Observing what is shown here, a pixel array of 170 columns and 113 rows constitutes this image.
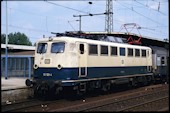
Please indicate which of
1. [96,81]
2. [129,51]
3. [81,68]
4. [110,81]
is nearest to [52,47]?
[81,68]

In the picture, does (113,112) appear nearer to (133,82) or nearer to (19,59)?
(133,82)

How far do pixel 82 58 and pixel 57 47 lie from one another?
4.33 ft

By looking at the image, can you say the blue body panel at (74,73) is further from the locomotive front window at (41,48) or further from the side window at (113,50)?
the locomotive front window at (41,48)

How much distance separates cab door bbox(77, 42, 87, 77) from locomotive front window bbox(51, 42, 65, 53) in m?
0.79

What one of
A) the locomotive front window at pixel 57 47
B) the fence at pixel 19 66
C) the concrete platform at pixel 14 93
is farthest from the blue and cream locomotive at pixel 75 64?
the fence at pixel 19 66

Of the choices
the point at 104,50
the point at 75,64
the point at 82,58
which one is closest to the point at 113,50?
the point at 104,50

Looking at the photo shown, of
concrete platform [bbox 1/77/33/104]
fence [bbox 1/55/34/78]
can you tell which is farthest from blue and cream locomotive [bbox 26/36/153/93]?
fence [bbox 1/55/34/78]

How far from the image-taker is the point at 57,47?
16188 mm

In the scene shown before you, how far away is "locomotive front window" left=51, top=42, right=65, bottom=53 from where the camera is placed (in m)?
16.0

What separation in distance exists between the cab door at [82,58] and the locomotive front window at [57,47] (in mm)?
792

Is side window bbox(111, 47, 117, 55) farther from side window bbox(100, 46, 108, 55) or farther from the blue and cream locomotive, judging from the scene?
side window bbox(100, 46, 108, 55)

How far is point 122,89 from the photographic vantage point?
74.7ft

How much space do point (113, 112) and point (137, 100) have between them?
183 inches

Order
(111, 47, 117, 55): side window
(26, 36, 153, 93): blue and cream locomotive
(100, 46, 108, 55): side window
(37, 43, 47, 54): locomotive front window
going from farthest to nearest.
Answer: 1. (111, 47, 117, 55): side window
2. (100, 46, 108, 55): side window
3. (37, 43, 47, 54): locomotive front window
4. (26, 36, 153, 93): blue and cream locomotive
